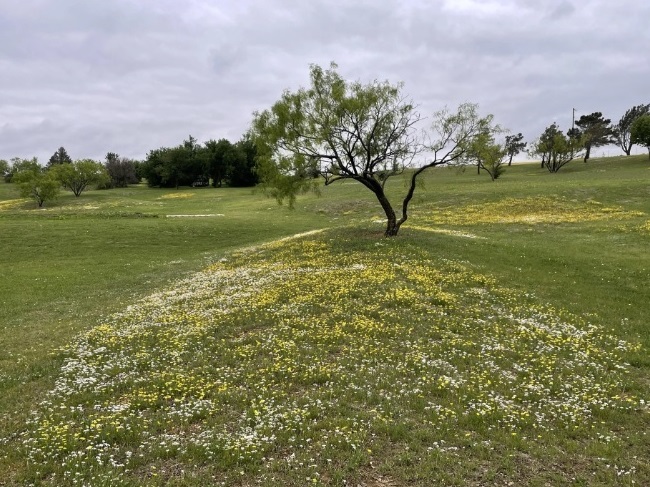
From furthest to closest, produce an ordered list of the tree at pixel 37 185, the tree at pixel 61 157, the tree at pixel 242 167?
the tree at pixel 61 157 → the tree at pixel 242 167 → the tree at pixel 37 185

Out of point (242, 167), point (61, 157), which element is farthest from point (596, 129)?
point (61, 157)

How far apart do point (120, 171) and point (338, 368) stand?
13734cm

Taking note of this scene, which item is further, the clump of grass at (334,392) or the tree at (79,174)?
the tree at (79,174)

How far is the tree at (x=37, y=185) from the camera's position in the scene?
81.6 metres

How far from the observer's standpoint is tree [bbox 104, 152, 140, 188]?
132m

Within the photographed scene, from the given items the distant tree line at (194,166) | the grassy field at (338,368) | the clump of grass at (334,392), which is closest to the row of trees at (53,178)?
the distant tree line at (194,166)

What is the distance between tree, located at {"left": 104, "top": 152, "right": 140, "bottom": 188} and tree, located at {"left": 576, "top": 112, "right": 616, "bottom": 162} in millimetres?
124426

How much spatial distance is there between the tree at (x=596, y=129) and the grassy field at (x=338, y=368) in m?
94.0

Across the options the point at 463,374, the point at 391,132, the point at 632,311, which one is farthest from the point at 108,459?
the point at 391,132

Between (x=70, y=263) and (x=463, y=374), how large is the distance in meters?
31.7

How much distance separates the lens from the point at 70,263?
111 feet

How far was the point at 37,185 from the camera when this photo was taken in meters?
82.2

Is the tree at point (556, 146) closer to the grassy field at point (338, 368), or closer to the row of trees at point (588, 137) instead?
the row of trees at point (588, 137)

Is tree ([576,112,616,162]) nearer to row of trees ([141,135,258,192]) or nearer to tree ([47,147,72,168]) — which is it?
row of trees ([141,135,258,192])
